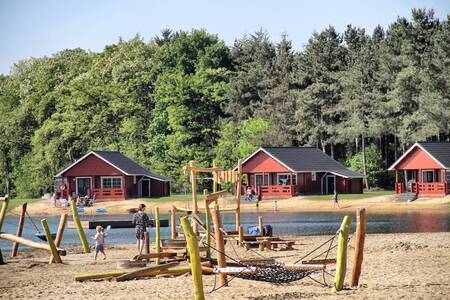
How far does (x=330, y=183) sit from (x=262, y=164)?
21.0 feet

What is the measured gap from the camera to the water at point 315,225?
4731cm

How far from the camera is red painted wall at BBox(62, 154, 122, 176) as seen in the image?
88250 mm

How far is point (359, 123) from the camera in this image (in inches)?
3627

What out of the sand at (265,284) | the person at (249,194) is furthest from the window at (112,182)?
the sand at (265,284)

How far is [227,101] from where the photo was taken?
11006cm

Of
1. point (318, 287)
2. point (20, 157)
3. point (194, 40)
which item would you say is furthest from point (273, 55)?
point (318, 287)

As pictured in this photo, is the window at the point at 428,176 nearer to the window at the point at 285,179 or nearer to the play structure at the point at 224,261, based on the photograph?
the window at the point at 285,179

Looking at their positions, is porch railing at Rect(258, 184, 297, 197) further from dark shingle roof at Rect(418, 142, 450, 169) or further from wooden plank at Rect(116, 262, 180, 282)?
wooden plank at Rect(116, 262, 180, 282)

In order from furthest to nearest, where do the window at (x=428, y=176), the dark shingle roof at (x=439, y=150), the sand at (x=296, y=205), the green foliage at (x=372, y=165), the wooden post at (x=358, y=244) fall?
1. the green foliage at (x=372, y=165)
2. the window at (x=428, y=176)
3. the dark shingle roof at (x=439, y=150)
4. the sand at (x=296, y=205)
5. the wooden post at (x=358, y=244)

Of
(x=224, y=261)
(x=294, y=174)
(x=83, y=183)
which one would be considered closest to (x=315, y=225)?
(x=294, y=174)

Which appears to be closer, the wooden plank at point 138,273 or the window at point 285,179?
the wooden plank at point 138,273

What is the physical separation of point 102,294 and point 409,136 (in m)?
67.2

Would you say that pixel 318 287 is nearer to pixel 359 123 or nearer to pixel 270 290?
pixel 270 290

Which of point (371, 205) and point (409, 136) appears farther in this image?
point (409, 136)
